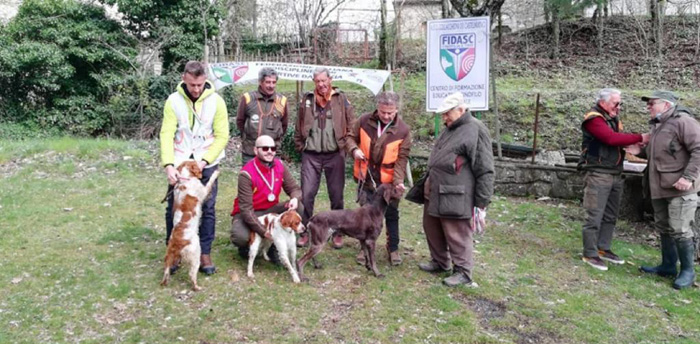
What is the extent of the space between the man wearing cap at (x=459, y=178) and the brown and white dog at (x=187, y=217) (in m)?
2.15

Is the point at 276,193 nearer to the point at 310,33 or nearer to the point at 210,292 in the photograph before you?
the point at 210,292

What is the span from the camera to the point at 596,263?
5.97m

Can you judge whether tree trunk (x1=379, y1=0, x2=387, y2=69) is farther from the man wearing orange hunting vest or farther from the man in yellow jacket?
the man in yellow jacket

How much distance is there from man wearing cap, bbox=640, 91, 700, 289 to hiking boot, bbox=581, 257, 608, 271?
2.25 feet

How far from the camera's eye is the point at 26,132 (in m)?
14.1

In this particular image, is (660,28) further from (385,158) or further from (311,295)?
(311,295)

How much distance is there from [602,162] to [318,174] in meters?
3.12

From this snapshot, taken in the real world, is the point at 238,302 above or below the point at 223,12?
below

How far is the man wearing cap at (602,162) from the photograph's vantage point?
568cm

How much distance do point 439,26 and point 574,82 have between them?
379 inches

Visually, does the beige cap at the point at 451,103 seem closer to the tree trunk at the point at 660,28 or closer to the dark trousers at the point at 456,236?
the dark trousers at the point at 456,236

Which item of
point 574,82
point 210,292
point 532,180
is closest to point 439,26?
point 532,180

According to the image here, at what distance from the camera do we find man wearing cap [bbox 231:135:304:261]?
16.1 feet

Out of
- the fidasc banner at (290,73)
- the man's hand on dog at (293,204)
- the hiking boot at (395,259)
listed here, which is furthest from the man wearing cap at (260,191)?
the fidasc banner at (290,73)
